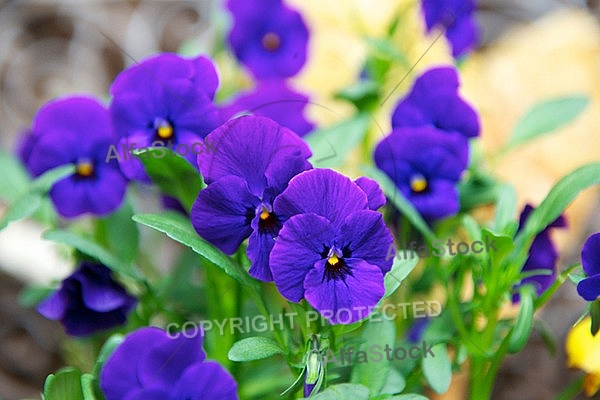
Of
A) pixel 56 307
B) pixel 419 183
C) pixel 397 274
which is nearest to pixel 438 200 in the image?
pixel 419 183

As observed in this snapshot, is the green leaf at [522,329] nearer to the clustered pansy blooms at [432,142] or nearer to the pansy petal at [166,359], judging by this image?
the clustered pansy blooms at [432,142]

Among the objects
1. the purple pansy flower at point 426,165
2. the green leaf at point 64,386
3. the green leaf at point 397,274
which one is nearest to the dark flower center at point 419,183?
the purple pansy flower at point 426,165

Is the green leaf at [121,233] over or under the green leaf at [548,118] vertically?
under

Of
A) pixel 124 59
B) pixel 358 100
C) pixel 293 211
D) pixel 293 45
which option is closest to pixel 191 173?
pixel 293 211

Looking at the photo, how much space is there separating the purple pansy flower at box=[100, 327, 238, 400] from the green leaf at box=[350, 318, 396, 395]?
0.12 m

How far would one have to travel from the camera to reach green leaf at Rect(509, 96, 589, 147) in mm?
824

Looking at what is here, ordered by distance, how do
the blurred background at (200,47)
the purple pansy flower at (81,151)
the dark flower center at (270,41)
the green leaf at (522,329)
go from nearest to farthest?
1. the green leaf at (522,329)
2. the purple pansy flower at (81,151)
3. the dark flower center at (270,41)
4. the blurred background at (200,47)

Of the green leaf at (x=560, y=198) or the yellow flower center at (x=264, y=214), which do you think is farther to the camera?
the green leaf at (x=560, y=198)

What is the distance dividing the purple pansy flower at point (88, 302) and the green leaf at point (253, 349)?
0.63ft

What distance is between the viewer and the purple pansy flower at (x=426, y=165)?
66 centimetres

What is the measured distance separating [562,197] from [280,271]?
266 mm

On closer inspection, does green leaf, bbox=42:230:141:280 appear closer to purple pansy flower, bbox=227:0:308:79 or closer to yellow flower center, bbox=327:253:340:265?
yellow flower center, bbox=327:253:340:265

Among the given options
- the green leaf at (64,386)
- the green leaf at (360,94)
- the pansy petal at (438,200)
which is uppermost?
the green leaf at (360,94)

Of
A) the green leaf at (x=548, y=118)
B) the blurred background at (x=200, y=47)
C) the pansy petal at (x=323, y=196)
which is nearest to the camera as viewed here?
the pansy petal at (x=323, y=196)
